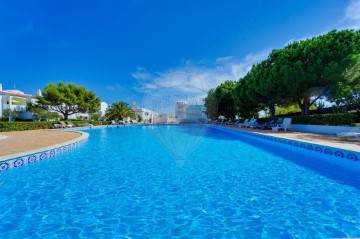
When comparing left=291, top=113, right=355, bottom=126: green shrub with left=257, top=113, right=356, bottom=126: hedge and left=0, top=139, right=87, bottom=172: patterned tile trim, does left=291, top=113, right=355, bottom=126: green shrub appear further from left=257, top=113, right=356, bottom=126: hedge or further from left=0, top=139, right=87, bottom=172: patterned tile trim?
left=0, top=139, right=87, bottom=172: patterned tile trim

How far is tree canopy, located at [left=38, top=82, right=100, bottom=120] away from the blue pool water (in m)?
28.3

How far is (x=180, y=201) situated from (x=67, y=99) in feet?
107

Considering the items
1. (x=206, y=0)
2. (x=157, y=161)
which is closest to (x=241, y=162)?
(x=157, y=161)

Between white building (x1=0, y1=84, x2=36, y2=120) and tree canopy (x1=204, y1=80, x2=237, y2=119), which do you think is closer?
white building (x1=0, y1=84, x2=36, y2=120)

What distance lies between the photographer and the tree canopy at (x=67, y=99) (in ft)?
98.1

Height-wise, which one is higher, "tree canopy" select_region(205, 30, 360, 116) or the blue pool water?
"tree canopy" select_region(205, 30, 360, 116)

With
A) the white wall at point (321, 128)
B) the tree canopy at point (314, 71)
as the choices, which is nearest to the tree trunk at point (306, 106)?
the tree canopy at point (314, 71)

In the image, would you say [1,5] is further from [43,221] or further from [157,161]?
[43,221]

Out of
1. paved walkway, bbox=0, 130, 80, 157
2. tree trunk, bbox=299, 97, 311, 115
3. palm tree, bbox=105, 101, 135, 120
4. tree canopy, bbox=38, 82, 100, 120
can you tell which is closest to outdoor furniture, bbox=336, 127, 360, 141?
tree trunk, bbox=299, 97, 311, 115

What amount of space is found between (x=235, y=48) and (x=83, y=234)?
7.89 m

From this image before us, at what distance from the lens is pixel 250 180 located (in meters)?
5.01

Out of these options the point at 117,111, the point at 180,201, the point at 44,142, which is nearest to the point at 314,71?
the point at 180,201

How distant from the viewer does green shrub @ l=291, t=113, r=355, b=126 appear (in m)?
11.6

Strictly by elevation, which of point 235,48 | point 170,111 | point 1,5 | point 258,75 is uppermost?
point 1,5
